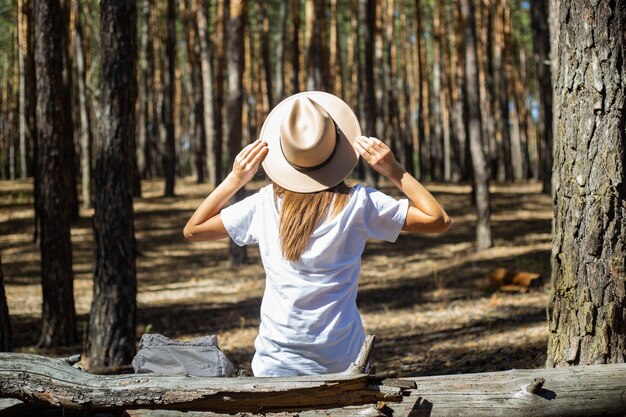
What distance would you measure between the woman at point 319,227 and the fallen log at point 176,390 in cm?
15

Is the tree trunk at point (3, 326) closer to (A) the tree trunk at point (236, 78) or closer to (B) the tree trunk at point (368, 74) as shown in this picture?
(A) the tree trunk at point (236, 78)

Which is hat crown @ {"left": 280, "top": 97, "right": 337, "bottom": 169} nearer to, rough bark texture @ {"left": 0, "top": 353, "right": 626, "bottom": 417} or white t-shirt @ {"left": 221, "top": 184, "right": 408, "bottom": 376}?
white t-shirt @ {"left": 221, "top": 184, "right": 408, "bottom": 376}

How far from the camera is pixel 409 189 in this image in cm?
336

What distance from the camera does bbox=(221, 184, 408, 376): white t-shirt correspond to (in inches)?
129

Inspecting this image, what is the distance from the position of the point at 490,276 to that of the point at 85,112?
14105 millimetres

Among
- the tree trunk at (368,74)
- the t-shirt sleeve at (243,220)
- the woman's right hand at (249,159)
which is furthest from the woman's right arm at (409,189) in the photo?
the tree trunk at (368,74)

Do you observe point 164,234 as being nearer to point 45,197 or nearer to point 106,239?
point 45,197

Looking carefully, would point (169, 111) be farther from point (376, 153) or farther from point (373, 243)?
point (376, 153)

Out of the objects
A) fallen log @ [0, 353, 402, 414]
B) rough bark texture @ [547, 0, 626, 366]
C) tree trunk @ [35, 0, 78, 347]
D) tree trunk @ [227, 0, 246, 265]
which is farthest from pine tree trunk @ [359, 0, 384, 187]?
fallen log @ [0, 353, 402, 414]

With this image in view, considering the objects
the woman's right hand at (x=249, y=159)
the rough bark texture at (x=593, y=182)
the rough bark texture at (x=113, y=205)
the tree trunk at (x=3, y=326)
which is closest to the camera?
the woman's right hand at (x=249, y=159)


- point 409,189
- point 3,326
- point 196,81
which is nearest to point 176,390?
point 409,189

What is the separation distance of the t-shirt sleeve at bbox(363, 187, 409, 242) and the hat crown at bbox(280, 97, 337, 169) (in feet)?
0.91

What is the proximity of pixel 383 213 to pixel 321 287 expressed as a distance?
43 cm

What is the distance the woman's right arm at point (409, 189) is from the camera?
3.26 m
